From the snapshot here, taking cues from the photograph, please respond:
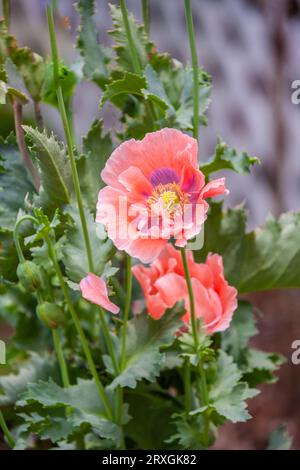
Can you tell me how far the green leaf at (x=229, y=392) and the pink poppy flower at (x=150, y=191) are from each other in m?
0.11

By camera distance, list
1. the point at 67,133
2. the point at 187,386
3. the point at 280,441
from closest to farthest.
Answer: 1. the point at 67,133
2. the point at 187,386
3. the point at 280,441

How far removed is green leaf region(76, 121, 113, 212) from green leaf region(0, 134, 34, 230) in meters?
0.05

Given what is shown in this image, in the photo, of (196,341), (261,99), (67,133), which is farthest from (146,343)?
(261,99)

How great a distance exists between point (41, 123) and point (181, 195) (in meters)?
0.13

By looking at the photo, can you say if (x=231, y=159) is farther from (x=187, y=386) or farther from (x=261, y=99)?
(x=261, y=99)

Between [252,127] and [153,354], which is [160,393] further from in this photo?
[252,127]

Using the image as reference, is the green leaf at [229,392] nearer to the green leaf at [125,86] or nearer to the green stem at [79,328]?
the green stem at [79,328]

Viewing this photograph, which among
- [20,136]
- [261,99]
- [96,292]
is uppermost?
[261,99]

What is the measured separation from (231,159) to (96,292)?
0.12m

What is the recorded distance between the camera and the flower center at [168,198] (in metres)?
0.46

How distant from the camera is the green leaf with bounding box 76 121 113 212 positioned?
51 centimetres

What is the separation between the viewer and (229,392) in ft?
1.70

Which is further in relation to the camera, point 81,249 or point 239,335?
point 239,335

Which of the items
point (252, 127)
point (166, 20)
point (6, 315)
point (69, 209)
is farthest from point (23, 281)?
point (252, 127)
